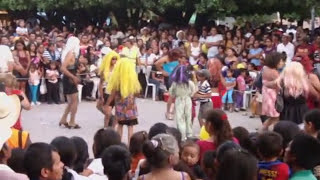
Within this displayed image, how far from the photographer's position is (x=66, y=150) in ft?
17.0

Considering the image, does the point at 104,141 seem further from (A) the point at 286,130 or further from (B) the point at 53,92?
(B) the point at 53,92

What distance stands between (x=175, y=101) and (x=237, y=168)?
6177mm

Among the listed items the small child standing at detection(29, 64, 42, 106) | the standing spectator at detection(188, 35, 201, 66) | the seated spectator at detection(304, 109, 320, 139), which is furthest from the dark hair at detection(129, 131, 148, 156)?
the standing spectator at detection(188, 35, 201, 66)

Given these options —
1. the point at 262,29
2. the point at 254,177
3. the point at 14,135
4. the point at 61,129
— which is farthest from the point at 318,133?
the point at 262,29

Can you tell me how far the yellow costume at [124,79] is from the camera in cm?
933

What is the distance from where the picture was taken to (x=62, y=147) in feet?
17.0

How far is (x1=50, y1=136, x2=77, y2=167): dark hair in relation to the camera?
Result: 16.9ft

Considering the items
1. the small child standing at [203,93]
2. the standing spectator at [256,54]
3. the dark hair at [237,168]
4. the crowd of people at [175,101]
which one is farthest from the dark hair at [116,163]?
the standing spectator at [256,54]

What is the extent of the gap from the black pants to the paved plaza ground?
225 mm

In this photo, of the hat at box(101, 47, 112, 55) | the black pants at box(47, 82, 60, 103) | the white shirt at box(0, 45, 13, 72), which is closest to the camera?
the white shirt at box(0, 45, 13, 72)

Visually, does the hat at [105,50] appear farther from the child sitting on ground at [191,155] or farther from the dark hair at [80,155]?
the child sitting on ground at [191,155]

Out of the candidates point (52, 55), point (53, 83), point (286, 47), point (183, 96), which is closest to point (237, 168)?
point (183, 96)

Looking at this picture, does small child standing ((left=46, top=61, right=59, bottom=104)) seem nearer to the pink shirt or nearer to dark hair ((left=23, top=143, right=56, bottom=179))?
the pink shirt

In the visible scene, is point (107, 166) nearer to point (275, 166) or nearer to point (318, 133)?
point (275, 166)
